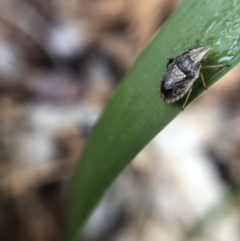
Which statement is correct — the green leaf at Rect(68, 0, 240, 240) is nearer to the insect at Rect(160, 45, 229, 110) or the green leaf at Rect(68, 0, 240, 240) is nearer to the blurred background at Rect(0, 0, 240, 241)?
the insect at Rect(160, 45, 229, 110)

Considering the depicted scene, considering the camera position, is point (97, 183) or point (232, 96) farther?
point (232, 96)

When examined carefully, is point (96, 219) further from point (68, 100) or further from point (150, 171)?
point (68, 100)

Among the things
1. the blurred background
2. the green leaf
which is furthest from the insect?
the blurred background

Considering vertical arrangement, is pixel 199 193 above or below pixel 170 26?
below

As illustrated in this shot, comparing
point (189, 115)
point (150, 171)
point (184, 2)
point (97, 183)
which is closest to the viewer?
point (184, 2)

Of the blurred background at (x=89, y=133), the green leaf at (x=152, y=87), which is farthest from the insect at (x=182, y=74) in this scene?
the blurred background at (x=89, y=133)

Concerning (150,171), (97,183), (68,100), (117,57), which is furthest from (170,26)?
(117,57)

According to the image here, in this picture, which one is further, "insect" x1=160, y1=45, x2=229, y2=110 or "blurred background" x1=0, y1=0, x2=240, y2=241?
"blurred background" x1=0, y1=0, x2=240, y2=241

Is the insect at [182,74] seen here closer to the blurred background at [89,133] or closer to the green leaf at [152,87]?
the green leaf at [152,87]
